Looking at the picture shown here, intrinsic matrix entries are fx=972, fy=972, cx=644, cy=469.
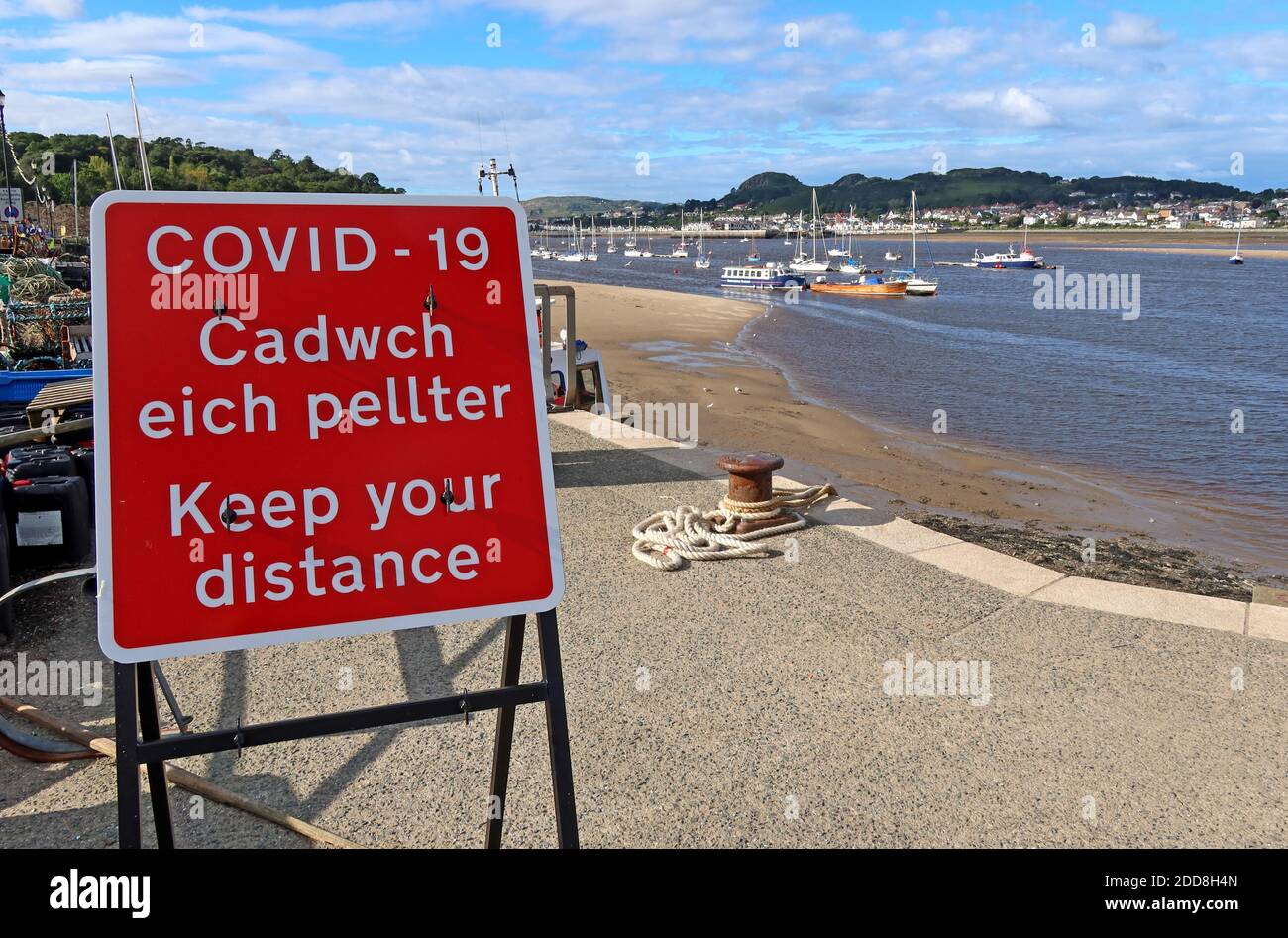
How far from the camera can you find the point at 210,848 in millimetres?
3557

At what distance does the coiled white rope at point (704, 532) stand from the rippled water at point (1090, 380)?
7.79 m

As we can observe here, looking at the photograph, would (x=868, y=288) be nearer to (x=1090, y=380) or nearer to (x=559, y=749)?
(x=1090, y=380)

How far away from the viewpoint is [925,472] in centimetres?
1534

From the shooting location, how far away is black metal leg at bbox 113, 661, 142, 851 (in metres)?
2.28

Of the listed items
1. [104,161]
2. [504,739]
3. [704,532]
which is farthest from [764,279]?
[504,739]

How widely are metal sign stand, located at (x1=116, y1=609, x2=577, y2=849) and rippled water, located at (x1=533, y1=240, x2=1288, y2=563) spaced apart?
11.9 metres

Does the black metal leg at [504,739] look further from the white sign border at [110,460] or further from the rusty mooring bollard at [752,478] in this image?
the rusty mooring bollard at [752,478]

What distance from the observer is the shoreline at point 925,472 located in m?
11.4

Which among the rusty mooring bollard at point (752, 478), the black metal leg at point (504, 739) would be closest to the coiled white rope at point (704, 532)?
the rusty mooring bollard at point (752, 478)

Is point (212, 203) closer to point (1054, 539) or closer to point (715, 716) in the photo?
point (715, 716)

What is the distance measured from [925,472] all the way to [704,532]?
910cm
